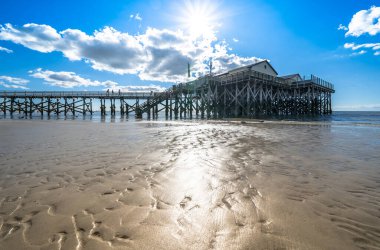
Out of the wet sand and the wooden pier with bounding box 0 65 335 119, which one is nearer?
the wet sand

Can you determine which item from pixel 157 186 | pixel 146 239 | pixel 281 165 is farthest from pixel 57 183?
pixel 281 165

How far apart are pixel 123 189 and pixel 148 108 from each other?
34.7 meters

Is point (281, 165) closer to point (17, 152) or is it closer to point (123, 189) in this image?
point (123, 189)

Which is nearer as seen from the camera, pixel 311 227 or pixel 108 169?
pixel 311 227

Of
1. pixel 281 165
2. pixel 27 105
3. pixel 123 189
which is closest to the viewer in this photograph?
pixel 123 189

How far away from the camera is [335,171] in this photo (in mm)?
4094

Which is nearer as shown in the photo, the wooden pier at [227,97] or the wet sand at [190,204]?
the wet sand at [190,204]

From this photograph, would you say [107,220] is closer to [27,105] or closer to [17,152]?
[17,152]

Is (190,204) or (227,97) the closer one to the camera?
(190,204)

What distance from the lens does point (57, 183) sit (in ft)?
11.5

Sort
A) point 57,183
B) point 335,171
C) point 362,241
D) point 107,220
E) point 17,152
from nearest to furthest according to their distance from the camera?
1. point 362,241
2. point 107,220
3. point 57,183
4. point 335,171
5. point 17,152

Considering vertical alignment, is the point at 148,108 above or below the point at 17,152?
above

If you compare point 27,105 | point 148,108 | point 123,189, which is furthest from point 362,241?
point 27,105

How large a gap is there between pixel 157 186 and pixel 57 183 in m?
1.78
